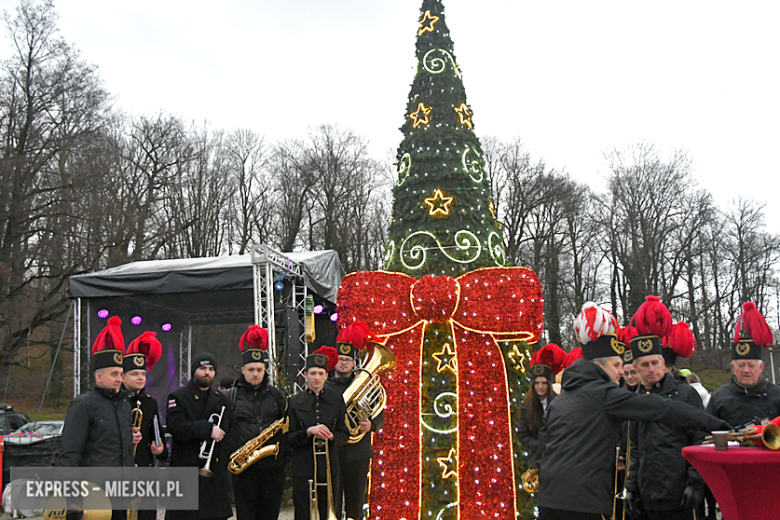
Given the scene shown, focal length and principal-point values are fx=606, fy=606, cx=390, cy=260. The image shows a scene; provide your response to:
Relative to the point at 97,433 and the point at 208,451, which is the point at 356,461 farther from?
the point at 97,433

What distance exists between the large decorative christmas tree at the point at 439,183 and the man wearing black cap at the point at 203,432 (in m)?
2.50

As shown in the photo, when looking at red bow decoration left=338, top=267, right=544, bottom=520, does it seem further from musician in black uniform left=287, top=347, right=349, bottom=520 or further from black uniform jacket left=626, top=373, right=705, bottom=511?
black uniform jacket left=626, top=373, right=705, bottom=511

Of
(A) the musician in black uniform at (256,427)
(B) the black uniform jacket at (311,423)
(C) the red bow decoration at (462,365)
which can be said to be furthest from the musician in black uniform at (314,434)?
(C) the red bow decoration at (462,365)

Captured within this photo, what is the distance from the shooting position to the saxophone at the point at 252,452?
5.12 meters

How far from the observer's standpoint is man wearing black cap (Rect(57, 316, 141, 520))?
4207 millimetres

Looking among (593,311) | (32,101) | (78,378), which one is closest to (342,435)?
(593,311)

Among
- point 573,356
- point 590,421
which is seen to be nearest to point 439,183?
point 573,356

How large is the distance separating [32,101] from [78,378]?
1184cm

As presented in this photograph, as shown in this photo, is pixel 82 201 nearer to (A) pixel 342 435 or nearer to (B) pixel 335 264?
(B) pixel 335 264

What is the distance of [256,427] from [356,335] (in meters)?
1.40

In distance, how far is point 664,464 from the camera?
12.4 feet

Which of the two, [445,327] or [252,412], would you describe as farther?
[445,327]

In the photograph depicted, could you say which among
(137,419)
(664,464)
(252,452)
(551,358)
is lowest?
(252,452)

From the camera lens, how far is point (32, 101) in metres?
19.4
